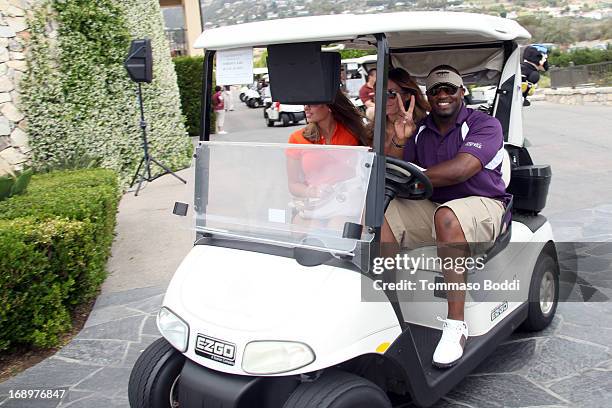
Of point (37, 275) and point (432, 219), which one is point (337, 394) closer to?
point (432, 219)

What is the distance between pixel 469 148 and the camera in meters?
2.81

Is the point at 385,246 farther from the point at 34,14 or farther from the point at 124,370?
the point at 34,14

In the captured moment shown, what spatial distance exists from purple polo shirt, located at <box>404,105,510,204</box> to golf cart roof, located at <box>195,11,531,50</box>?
478 millimetres

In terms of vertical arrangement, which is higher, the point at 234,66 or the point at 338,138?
the point at 234,66

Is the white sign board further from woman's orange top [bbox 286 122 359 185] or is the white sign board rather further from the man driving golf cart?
the man driving golf cart

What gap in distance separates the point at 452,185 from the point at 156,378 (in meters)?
1.58

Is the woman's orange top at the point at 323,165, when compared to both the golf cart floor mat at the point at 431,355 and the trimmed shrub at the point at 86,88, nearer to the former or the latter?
the golf cart floor mat at the point at 431,355

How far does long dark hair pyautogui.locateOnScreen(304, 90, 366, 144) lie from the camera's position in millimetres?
2838

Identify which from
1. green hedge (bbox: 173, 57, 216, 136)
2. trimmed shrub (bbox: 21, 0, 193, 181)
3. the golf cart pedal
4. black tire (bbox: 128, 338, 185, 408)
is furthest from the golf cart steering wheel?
green hedge (bbox: 173, 57, 216, 136)

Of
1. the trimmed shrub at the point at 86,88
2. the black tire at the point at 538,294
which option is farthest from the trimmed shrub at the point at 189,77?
the black tire at the point at 538,294

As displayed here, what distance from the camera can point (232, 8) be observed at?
14.3ft

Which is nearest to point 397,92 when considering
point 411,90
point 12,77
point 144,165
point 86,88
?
point 411,90

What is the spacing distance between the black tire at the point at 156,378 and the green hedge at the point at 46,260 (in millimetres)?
1320

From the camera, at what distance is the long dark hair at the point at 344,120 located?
2838 mm
